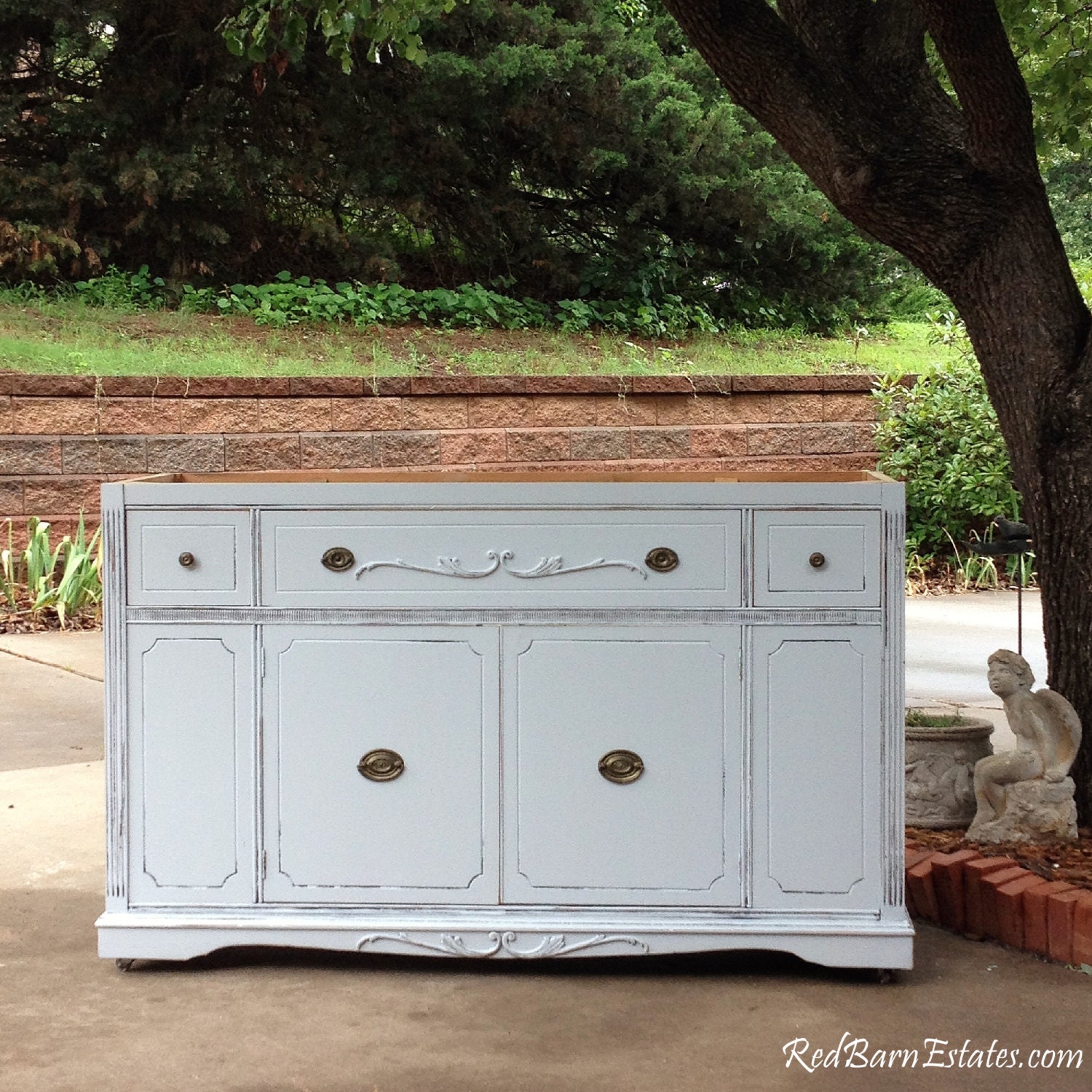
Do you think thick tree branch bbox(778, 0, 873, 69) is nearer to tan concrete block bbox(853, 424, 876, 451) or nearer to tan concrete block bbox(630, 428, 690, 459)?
tan concrete block bbox(630, 428, 690, 459)

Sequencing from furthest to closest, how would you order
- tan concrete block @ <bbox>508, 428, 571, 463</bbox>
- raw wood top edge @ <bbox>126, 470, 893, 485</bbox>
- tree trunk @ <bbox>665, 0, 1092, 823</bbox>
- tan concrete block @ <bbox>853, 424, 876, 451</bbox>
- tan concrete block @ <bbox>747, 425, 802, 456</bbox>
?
tan concrete block @ <bbox>853, 424, 876, 451</bbox> → tan concrete block @ <bbox>747, 425, 802, 456</bbox> → tan concrete block @ <bbox>508, 428, 571, 463</bbox> → tree trunk @ <bbox>665, 0, 1092, 823</bbox> → raw wood top edge @ <bbox>126, 470, 893, 485</bbox>

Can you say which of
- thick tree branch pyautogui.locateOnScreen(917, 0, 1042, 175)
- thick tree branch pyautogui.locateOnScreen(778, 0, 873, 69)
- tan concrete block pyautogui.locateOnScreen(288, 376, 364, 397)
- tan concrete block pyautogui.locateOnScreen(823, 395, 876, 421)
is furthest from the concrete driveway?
tan concrete block pyautogui.locateOnScreen(823, 395, 876, 421)

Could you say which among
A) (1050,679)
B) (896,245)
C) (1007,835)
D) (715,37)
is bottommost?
(1007,835)

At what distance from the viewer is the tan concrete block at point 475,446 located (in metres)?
8.73

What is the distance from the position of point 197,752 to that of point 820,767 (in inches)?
52.2

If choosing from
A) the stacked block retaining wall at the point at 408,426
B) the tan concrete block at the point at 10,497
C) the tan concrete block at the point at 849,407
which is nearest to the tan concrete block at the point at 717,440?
the stacked block retaining wall at the point at 408,426

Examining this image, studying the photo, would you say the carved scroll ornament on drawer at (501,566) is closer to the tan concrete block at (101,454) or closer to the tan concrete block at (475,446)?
the tan concrete block at (101,454)

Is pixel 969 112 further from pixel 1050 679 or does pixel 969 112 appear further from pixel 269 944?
pixel 269 944

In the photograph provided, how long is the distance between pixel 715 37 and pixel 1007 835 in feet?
7.26

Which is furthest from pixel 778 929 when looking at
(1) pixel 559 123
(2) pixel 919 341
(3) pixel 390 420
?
(2) pixel 919 341

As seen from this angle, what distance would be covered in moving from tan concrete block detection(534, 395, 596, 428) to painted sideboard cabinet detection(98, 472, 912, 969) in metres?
6.00

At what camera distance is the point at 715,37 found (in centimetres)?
373

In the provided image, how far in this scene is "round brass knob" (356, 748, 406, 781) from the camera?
117 inches

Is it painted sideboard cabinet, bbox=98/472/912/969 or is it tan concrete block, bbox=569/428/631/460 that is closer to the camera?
painted sideboard cabinet, bbox=98/472/912/969
